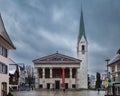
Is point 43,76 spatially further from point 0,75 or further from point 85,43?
point 0,75

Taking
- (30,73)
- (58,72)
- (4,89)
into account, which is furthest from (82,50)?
(4,89)

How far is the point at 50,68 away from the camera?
132 metres

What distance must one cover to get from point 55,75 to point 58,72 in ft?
6.51

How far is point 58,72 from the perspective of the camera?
452ft

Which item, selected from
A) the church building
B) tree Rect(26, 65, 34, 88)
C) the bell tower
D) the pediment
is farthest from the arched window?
tree Rect(26, 65, 34, 88)

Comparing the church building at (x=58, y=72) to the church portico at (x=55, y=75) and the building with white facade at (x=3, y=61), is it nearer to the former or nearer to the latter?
the church portico at (x=55, y=75)

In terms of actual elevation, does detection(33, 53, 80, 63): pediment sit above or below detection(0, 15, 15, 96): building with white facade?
above

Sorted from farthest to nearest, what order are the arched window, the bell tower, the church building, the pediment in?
1. the bell tower
2. the church building
3. the pediment
4. the arched window

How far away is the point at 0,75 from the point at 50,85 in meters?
96.2

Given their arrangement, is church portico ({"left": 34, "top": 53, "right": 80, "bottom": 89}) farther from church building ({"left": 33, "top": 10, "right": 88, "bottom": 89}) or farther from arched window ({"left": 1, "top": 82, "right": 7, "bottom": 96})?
arched window ({"left": 1, "top": 82, "right": 7, "bottom": 96})

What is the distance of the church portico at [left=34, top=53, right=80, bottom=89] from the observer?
131375mm

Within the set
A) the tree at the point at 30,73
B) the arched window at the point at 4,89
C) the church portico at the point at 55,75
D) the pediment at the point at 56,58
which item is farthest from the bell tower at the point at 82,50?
the arched window at the point at 4,89

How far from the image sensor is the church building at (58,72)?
131 meters

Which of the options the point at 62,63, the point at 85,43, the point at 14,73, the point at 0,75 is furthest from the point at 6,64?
the point at 85,43
